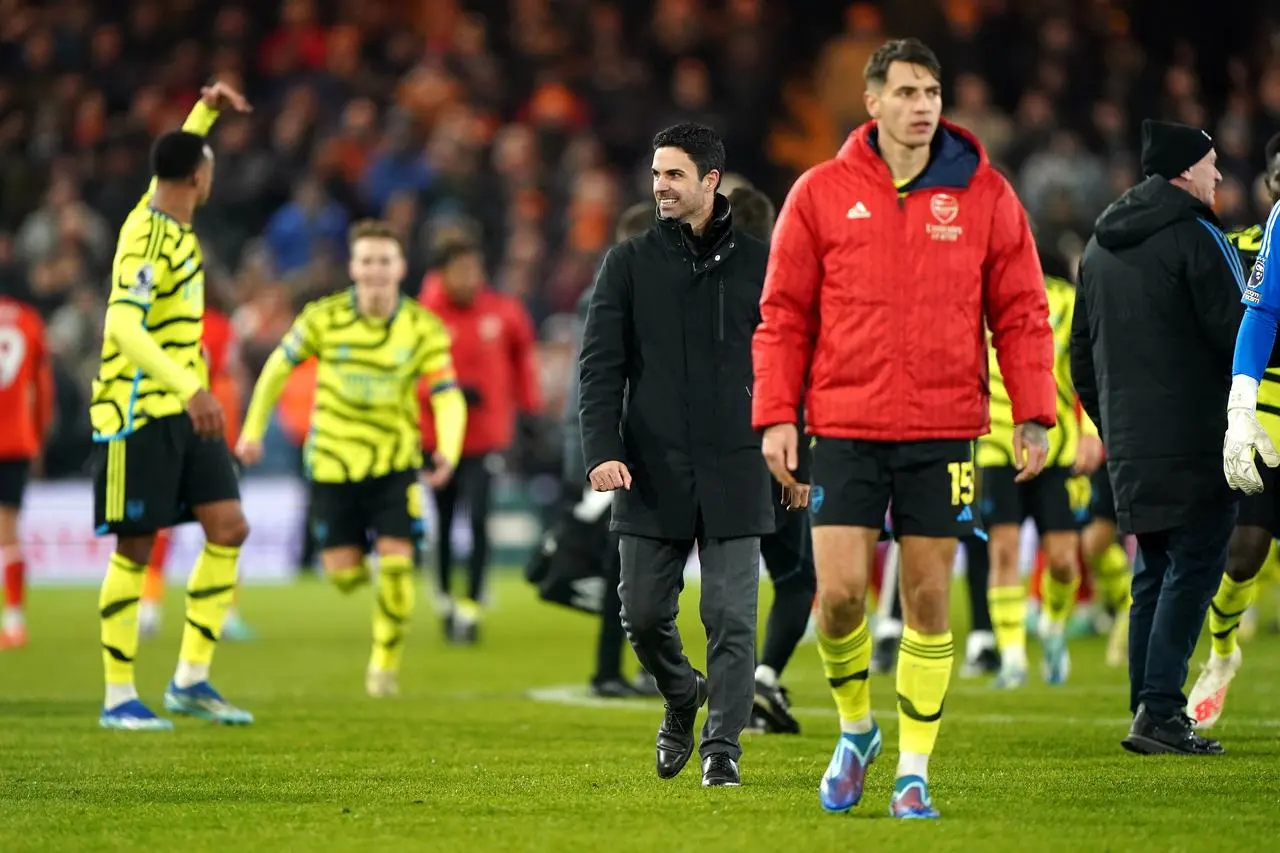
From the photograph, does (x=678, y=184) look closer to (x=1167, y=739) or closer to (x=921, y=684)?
(x=921, y=684)

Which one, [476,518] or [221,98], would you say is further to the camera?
[476,518]

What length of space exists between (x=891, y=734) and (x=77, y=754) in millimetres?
3405

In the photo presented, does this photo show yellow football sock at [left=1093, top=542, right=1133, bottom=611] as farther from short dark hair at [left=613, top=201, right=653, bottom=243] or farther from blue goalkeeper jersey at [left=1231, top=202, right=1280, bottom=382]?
blue goalkeeper jersey at [left=1231, top=202, right=1280, bottom=382]

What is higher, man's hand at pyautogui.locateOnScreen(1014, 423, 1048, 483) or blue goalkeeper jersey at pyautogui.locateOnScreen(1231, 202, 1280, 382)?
blue goalkeeper jersey at pyautogui.locateOnScreen(1231, 202, 1280, 382)

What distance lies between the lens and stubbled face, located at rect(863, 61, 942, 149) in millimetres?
6234

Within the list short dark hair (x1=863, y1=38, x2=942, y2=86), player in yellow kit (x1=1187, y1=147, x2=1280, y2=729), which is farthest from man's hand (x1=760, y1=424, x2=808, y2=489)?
player in yellow kit (x1=1187, y1=147, x2=1280, y2=729)

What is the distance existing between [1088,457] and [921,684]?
530cm

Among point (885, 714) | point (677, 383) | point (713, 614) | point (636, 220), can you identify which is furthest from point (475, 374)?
point (713, 614)

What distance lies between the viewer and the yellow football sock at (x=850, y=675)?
21.5 feet

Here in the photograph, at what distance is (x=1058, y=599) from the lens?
1151 centimetres

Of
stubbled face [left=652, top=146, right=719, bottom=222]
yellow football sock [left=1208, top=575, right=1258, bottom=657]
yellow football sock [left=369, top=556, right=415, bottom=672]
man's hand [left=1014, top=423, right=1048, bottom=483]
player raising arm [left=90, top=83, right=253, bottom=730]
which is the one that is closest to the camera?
man's hand [left=1014, top=423, right=1048, bottom=483]

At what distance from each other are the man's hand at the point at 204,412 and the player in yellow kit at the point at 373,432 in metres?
1.91

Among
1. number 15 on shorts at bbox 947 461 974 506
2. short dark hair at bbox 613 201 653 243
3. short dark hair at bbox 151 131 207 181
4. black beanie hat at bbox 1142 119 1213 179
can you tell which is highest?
black beanie hat at bbox 1142 119 1213 179

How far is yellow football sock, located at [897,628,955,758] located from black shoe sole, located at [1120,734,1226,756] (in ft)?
6.42
